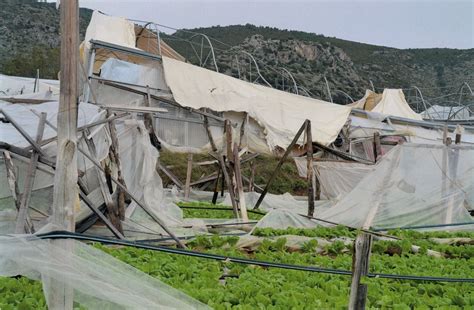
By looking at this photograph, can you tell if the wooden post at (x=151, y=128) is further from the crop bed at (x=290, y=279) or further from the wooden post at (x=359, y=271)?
the wooden post at (x=359, y=271)

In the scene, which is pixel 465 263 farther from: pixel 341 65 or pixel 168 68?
pixel 341 65

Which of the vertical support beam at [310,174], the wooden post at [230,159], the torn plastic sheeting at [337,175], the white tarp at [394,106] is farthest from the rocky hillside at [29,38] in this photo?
the vertical support beam at [310,174]

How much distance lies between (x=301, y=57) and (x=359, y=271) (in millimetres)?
45662

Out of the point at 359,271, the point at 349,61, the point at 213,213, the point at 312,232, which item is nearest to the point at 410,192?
the point at 312,232

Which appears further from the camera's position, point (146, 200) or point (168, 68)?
point (168, 68)

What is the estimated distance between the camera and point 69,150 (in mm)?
4121

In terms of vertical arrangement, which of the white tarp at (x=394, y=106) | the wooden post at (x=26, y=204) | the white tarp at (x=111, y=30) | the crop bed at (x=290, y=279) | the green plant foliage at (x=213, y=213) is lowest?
the green plant foliage at (x=213, y=213)

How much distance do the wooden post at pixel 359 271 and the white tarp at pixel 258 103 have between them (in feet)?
33.0

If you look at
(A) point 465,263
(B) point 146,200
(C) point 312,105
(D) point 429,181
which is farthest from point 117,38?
(A) point 465,263

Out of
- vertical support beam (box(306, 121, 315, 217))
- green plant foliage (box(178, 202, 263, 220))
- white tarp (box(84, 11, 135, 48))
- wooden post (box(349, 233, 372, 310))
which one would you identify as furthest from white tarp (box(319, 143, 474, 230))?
white tarp (box(84, 11, 135, 48))

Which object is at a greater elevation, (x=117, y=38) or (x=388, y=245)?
(x=117, y=38)

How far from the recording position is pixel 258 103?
1557 cm

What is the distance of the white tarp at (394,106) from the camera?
24.7 m

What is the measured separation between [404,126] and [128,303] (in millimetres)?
18007
